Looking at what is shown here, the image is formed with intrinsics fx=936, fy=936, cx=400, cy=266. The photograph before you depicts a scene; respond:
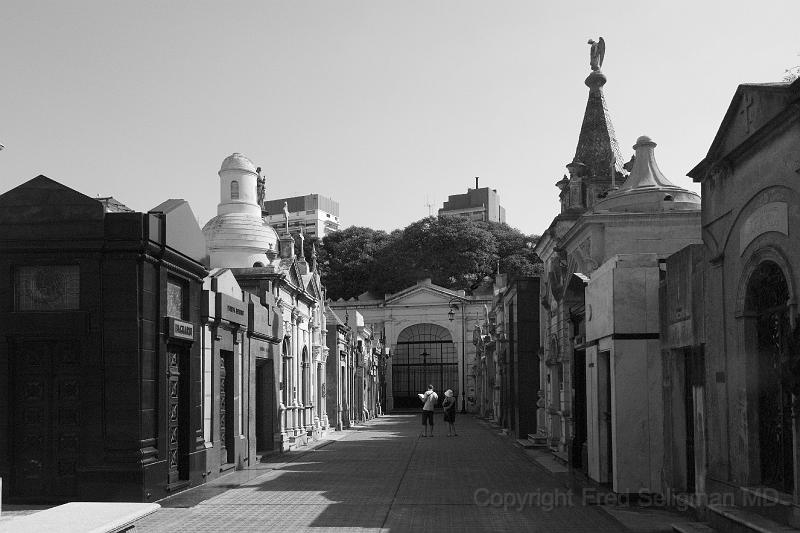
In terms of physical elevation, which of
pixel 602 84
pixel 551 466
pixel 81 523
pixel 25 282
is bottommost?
pixel 551 466

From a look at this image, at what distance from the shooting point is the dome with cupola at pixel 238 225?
29.2 metres

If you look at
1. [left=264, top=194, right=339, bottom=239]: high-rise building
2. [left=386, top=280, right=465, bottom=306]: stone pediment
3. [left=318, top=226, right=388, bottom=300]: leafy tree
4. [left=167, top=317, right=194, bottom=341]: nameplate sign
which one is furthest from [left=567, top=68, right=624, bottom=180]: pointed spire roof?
[left=264, top=194, right=339, bottom=239]: high-rise building

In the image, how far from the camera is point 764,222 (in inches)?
357

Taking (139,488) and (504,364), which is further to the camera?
(504,364)

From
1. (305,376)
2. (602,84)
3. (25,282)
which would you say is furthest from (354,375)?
(25,282)

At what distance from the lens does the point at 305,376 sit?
99.0 ft

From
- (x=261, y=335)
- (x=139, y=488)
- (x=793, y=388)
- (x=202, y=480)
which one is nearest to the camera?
(x=793, y=388)

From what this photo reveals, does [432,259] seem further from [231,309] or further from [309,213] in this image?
[231,309]

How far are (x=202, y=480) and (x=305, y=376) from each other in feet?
47.6

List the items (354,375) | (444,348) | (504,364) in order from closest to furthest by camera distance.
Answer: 1. (504,364)
2. (354,375)
3. (444,348)

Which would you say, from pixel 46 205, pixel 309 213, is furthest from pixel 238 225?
pixel 309 213

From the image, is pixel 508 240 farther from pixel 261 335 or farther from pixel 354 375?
pixel 261 335

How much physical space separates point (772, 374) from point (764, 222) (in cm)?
157

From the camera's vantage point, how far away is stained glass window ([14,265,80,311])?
42.6ft
